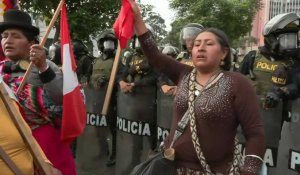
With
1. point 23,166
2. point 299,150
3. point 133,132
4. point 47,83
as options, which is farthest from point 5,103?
point 133,132

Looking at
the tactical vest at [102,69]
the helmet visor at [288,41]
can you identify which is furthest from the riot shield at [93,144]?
the helmet visor at [288,41]

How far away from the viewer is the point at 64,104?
3.41 metres

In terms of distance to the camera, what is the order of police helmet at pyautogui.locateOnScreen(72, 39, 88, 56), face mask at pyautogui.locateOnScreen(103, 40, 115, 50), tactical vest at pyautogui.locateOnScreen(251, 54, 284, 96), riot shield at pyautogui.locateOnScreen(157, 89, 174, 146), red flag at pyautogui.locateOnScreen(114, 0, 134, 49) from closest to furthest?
red flag at pyautogui.locateOnScreen(114, 0, 134, 49) → tactical vest at pyautogui.locateOnScreen(251, 54, 284, 96) → riot shield at pyautogui.locateOnScreen(157, 89, 174, 146) → face mask at pyautogui.locateOnScreen(103, 40, 115, 50) → police helmet at pyautogui.locateOnScreen(72, 39, 88, 56)

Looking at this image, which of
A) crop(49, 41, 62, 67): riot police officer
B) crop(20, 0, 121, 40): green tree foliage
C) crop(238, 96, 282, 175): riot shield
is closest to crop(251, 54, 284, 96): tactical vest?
crop(238, 96, 282, 175): riot shield

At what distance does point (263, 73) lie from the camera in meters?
5.18

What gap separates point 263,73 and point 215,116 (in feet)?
8.72

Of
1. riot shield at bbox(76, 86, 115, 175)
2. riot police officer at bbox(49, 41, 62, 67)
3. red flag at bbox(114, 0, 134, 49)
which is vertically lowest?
riot shield at bbox(76, 86, 115, 175)

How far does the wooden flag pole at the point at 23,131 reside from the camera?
2.33 m

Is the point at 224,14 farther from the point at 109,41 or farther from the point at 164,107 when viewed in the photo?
the point at 164,107

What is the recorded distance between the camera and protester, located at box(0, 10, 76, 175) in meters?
3.38

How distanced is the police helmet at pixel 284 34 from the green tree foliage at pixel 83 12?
5612mm

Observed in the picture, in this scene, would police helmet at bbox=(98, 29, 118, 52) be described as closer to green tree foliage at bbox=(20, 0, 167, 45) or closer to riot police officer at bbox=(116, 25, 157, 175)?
riot police officer at bbox=(116, 25, 157, 175)

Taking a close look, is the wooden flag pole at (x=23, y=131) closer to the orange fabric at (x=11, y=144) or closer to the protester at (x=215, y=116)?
the orange fabric at (x=11, y=144)

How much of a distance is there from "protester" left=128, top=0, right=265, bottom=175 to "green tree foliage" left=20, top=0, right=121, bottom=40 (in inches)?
286
